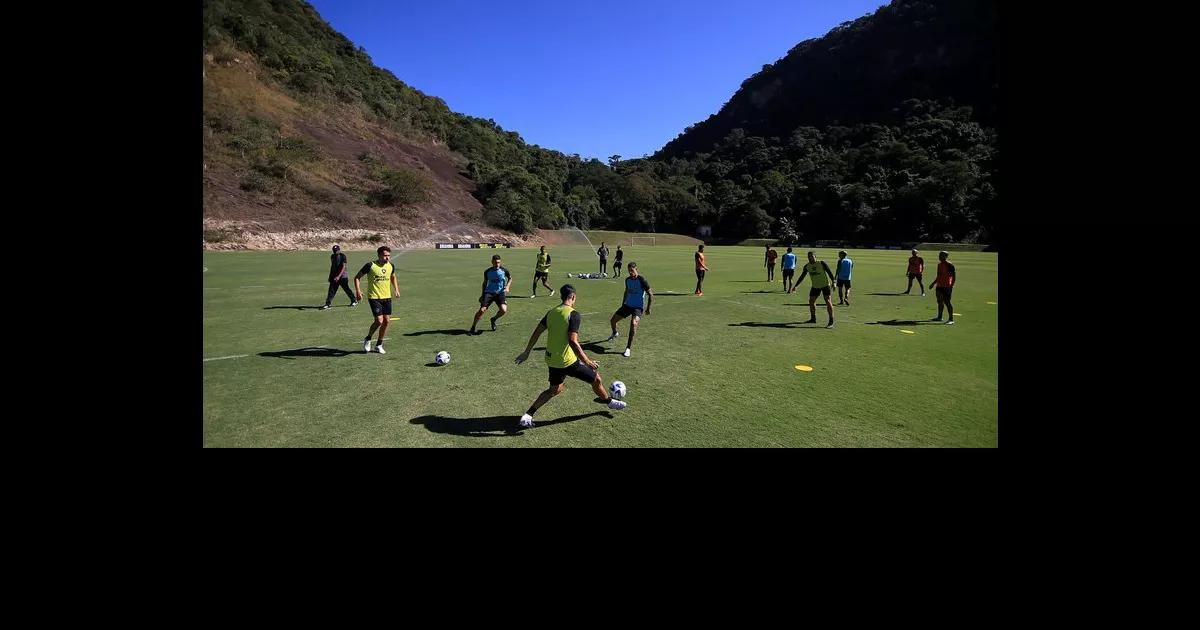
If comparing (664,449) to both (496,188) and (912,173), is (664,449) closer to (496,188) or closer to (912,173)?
(496,188)

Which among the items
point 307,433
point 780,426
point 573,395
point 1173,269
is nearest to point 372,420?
point 307,433

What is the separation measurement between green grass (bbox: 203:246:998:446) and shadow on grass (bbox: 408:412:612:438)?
0.11 ft

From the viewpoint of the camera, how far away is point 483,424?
6609mm

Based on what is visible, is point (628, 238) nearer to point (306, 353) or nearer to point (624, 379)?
point (306, 353)

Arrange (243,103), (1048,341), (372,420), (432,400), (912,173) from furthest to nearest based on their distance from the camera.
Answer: (912,173), (243,103), (432,400), (372,420), (1048,341)

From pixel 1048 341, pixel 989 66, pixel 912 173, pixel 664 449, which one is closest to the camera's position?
pixel 1048 341

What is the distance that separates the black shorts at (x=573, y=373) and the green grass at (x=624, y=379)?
0.63 metres

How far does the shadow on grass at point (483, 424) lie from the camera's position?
6.31 metres

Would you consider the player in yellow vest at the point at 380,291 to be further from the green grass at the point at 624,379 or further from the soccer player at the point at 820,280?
the soccer player at the point at 820,280

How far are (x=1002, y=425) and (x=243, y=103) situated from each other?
87573 millimetres

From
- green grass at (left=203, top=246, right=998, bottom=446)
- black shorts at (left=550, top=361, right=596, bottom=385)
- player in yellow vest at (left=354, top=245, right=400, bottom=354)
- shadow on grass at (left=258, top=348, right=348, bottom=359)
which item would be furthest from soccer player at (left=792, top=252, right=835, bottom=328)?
shadow on grass at (left=258, top=348, right=348, bottom=359)

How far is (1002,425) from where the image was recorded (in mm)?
5012

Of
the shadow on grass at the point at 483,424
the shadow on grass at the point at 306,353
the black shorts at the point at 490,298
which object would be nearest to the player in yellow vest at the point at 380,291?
the shadow on grass at the point at 306,353

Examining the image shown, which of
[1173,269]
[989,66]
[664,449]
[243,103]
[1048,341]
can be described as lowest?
[664,449]
